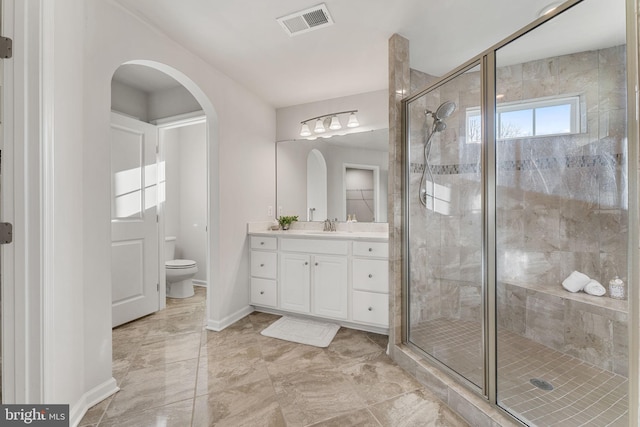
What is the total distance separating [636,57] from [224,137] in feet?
8.54

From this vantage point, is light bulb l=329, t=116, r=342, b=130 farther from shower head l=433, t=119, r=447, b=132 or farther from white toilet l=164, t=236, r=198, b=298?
white toilet l=164, t=236, r=198, b=298

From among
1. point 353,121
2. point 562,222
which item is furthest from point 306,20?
point 562,222

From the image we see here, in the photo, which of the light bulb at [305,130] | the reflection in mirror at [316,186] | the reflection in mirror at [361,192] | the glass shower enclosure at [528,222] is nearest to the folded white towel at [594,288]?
the glass shower enclosure at [528,222]

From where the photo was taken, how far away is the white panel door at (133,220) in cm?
261

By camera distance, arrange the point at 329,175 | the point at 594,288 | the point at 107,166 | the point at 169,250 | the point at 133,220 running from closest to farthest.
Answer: the point at 107,166, the point at 594,288, the point at 133,220, the point at 329,175, the point at 169,250

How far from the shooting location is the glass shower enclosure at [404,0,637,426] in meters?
1.51

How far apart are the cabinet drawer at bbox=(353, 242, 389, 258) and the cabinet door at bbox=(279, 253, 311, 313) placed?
1.70 ft

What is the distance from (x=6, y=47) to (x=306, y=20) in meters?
1.55

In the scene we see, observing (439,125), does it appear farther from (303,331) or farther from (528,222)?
(303,331)

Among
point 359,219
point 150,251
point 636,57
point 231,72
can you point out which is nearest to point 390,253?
point 359,219

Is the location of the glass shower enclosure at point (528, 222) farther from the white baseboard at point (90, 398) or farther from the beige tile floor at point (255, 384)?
the white baseboard at point (90, 398)

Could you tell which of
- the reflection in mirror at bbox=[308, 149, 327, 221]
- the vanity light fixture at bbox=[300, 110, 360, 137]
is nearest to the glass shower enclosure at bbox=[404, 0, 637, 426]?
the vanity light fixture at bbox=[300, 110, 360, 137]

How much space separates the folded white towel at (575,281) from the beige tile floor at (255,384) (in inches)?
52.4

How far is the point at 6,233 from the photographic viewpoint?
1.12m
